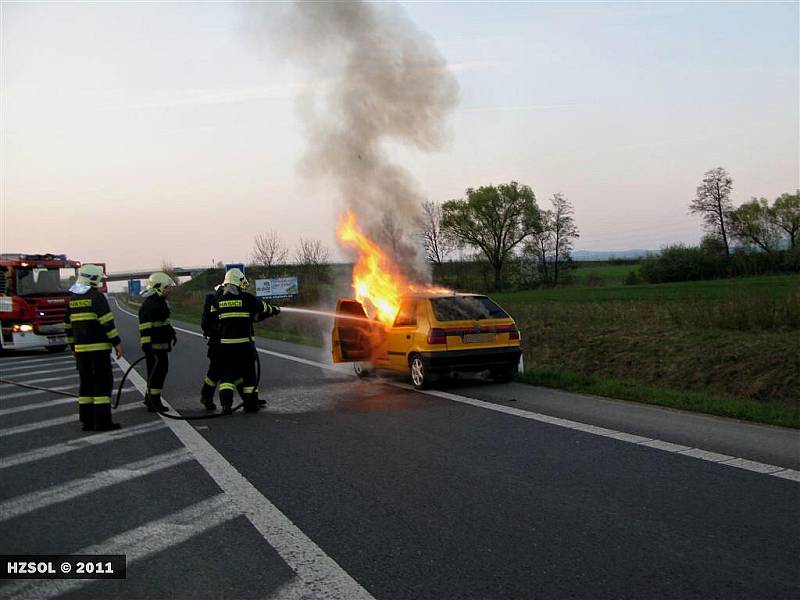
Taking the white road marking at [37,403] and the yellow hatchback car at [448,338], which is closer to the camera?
the white road marking at [37,403]

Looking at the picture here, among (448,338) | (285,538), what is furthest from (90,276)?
(285,538)

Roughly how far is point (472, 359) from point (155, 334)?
4.67m

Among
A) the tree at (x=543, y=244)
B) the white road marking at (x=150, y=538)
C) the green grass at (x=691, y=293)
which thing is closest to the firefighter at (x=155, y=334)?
the white road marking at (x=150, y=538)

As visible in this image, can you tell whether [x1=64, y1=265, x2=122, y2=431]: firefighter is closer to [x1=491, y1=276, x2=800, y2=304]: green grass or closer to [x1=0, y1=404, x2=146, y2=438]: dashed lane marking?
[x1=0, y1=404, x2=146, y2=438]: dashed lane marking

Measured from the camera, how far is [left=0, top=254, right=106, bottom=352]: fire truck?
19.6 meters

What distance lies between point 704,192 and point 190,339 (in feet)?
223

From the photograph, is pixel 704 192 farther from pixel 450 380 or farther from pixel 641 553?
pixel 641 553

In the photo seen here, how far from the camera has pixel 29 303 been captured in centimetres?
1959

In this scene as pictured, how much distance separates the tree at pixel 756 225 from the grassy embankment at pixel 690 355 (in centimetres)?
6049

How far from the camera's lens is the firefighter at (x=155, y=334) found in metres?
9.27

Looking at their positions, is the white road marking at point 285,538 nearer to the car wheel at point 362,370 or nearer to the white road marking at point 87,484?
the white road marking at point 87,484

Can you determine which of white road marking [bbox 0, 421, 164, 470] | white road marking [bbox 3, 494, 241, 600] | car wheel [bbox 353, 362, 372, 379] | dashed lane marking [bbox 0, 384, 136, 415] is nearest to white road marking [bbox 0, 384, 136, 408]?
dashed lane marking [bbox 0, 384, 136, 415]

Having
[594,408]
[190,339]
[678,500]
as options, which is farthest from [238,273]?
[190,339]

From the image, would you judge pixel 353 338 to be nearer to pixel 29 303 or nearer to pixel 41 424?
pixel 41 424
